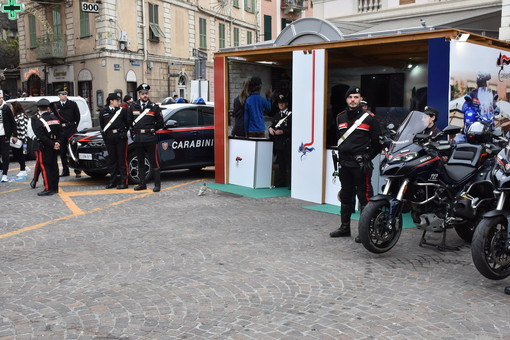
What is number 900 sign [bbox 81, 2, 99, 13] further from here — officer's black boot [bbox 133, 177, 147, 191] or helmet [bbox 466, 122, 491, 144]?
helmet [bbox 466, 122, 491, 144]

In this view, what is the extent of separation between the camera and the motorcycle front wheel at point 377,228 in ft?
18.4

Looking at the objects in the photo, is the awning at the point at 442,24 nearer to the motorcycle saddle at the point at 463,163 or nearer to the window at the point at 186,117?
the motorcycle saddle at the point at 463,163

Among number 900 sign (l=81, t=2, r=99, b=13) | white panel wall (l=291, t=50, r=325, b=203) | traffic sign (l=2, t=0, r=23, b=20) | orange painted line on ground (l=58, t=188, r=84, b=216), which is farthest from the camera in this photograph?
number 900 sign (l=81, t=2, r=99, b=13)

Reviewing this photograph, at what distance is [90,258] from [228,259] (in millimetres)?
1477

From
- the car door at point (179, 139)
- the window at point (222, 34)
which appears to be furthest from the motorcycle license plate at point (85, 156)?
the window at point (222, 34)

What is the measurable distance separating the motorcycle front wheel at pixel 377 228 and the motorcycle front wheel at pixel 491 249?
1094 millimetres

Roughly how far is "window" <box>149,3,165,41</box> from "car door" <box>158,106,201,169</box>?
1828 cm

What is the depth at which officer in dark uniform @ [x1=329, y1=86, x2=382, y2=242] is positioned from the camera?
643cm

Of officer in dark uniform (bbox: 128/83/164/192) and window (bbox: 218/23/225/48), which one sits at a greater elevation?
window (bbox: 218/23/225/48)

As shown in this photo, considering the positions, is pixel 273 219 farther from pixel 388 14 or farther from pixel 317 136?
pixel 388 14

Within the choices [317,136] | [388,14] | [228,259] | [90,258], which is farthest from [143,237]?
[388,14]

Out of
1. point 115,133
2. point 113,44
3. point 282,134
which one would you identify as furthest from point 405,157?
point 113,44

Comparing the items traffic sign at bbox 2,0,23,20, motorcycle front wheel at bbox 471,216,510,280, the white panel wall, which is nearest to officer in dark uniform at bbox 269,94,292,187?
the white panel wall

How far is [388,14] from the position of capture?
15188mm
